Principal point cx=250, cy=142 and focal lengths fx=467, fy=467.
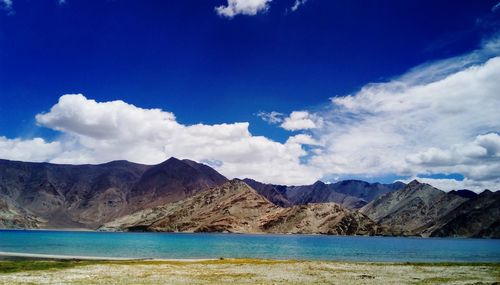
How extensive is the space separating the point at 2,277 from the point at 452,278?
4665 cm

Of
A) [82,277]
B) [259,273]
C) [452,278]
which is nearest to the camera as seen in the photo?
[82,277]

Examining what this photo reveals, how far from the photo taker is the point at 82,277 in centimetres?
4666

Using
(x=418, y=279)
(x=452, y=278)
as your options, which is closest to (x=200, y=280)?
(x=418, y=279)

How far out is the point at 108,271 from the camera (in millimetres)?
54375

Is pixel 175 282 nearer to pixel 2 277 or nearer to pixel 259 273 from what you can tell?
pixel 259 273

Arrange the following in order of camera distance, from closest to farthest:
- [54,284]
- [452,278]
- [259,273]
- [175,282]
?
1. [54,284]
2. [175,282]
3. [452,278]
4. [259,273]

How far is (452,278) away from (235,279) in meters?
23.6

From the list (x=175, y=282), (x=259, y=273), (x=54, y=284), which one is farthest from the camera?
(x=259, y=273)

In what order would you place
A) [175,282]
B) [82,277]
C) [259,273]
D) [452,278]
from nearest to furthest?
[175,282] < [82,277] < [452,278] < [259,273]

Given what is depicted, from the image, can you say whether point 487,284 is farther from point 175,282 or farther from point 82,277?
point 82,277

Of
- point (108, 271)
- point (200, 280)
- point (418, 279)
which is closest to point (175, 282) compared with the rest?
point (200, 280)

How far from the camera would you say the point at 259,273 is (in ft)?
178

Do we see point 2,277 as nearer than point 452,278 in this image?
Yes

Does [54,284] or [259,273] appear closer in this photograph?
[54,284]
